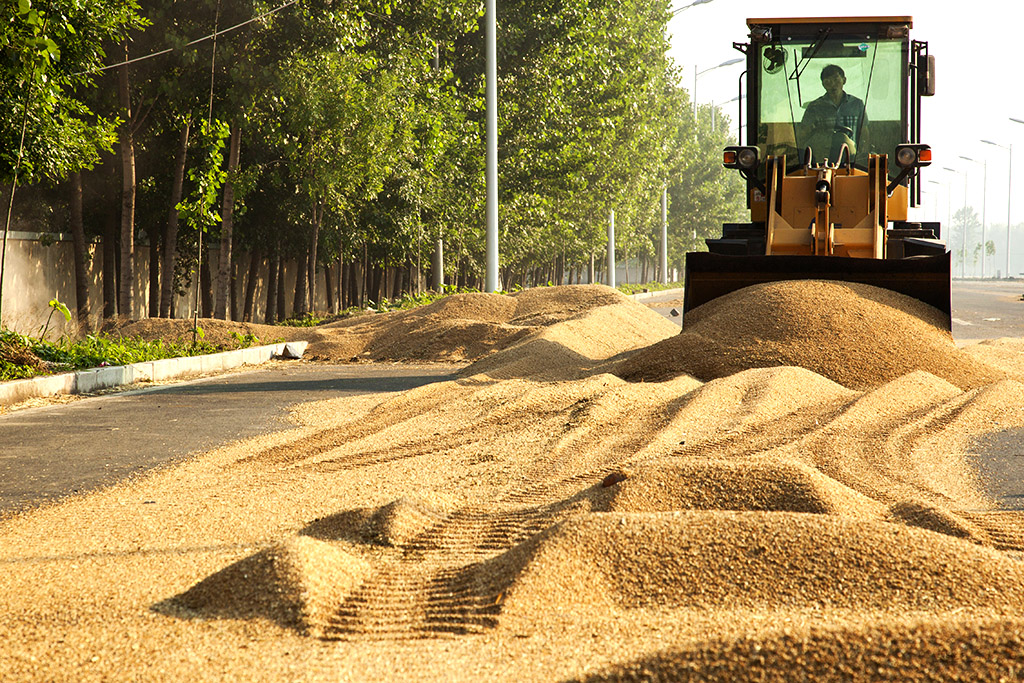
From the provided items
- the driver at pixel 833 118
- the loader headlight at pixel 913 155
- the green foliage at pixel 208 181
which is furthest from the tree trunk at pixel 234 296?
the loader headlight at pixel 913 155

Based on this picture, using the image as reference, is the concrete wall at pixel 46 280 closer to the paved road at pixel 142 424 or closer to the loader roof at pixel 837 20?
the paved road at pixel 142 424

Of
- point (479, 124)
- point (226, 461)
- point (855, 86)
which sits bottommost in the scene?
point (226, 461)

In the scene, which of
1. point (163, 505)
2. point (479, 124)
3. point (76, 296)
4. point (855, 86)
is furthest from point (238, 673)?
point (479, 124)

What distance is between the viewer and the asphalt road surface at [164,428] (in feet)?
19.6

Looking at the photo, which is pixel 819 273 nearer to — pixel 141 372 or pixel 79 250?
pixel 141 372

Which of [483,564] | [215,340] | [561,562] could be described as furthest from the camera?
[215,340]

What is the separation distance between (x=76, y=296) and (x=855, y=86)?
49.7ft

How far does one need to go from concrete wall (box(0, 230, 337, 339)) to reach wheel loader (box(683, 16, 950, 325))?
1128cm

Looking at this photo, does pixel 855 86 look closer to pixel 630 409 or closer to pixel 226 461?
pixel 630 409

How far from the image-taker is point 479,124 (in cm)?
2783

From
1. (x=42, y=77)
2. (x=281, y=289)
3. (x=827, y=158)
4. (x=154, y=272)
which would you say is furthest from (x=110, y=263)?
(x=827, y=158)

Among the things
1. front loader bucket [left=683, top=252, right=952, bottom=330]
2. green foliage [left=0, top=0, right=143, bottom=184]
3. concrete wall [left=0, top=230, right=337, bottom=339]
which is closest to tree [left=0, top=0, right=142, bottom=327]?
green foliage [left=0, top=0, right=143, bottom=184]

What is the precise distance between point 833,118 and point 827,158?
56cm

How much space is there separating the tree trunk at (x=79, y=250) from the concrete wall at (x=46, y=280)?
0.44m
